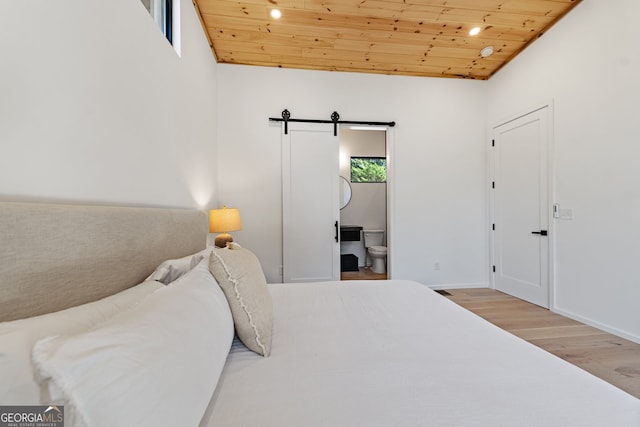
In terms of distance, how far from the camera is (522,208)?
310 centimetres

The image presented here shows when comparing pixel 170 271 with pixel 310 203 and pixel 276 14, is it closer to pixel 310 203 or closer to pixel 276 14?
pixel 310 203

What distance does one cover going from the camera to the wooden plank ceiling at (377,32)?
8.07 feet

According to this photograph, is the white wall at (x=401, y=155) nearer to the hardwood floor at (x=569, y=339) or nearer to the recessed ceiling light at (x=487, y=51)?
the recessed ceiling light at (x=487, y=51)

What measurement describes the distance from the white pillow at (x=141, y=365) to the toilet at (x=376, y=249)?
384cm

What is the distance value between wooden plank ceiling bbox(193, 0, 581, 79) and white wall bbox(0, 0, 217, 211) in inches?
46.9

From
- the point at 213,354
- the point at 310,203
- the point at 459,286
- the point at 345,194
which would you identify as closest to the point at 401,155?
the point at 310,203

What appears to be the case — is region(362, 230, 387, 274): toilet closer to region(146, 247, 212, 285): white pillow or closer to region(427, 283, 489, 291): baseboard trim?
region(427, 283, 489, 291): baseboard trim

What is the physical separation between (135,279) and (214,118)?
2.46 metres

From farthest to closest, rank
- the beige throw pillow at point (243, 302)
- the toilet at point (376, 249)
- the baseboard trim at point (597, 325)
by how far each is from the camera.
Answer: the toilet at point (376, 249) < the baseboard trim at point (597, 325) < the beige throw pillow at point (243, 302)

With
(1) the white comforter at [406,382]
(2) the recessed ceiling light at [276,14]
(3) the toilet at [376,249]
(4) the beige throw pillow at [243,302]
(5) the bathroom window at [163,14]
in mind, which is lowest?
(3) the toilet at [376,249]

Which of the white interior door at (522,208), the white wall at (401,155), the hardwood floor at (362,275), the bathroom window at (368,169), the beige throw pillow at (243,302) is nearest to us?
the beige throw pillow at (243,302)

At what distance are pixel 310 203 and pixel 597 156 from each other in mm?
2898

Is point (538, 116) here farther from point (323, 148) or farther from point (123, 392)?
point (123, 392)

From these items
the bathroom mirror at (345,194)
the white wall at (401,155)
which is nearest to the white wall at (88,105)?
the white wall at (401,155)
